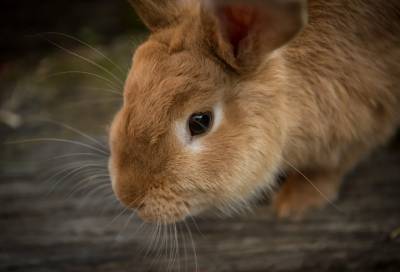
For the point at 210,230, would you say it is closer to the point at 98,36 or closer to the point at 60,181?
the point at 60,181

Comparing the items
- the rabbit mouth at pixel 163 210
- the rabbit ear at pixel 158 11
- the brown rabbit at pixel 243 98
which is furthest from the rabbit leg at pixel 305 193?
the rabbit ear at pixel 158 11

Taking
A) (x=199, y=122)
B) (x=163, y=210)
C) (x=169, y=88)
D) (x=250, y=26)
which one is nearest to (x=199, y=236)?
(x=163, y=210)

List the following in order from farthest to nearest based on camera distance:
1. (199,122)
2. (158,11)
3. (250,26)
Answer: (158,11)
(199,122)
(250,26)

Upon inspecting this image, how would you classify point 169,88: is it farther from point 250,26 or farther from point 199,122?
point 250,26

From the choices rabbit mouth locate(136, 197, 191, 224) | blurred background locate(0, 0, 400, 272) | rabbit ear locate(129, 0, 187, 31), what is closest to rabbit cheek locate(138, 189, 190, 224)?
rabbit mouth locate(136, 197, 191, 224)

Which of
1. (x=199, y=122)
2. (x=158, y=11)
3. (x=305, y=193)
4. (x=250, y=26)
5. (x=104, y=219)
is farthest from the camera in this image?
(x=305, y=193)

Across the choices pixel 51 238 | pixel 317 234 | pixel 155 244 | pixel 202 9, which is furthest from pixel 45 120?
pixel 317 234

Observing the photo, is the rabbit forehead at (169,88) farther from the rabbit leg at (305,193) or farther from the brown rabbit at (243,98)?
the rabbit leg at (305,193)

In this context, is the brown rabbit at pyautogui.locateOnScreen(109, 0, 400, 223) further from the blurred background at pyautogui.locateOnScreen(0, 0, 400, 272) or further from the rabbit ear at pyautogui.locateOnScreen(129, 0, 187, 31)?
the blurred background at pyautogui.locateOnScreen(0, 0, 400, 272)
